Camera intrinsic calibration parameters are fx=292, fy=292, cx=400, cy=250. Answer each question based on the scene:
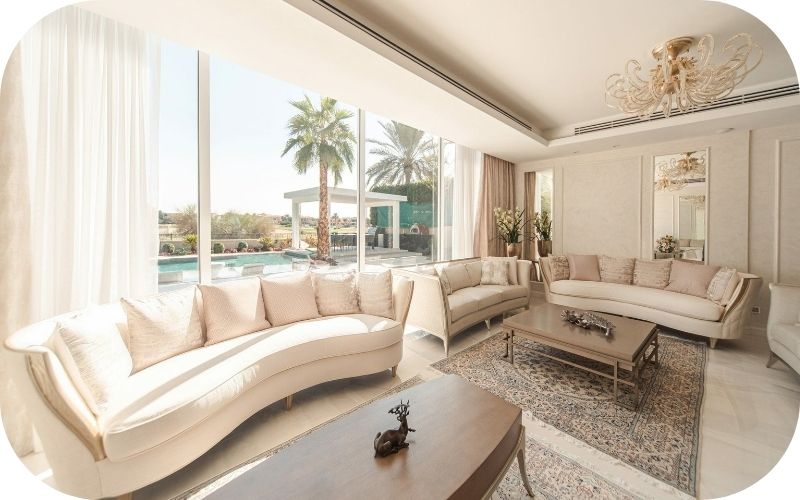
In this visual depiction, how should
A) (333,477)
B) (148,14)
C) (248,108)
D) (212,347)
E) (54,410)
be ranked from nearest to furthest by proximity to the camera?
(333,477), (54,410), (148,14), (212,347), (248,108)

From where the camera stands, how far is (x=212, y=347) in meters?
2.00

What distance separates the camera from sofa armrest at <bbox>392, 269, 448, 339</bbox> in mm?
3031

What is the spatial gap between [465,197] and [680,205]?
3085mm

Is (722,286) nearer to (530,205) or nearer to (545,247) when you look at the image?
(545,247)

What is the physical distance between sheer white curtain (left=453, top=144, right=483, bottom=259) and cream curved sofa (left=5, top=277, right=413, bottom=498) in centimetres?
325

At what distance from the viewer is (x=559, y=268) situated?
4629 millimetres

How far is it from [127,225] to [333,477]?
2273 millimetres

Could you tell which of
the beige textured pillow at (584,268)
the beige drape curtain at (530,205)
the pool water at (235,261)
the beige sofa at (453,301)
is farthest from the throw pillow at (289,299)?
the beige drape curtain at (530,205)

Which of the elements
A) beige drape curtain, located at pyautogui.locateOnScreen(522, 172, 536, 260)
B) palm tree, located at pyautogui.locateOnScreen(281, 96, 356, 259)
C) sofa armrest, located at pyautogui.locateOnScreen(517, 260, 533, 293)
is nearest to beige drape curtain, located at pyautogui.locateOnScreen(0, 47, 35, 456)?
palm tree, located at pyautogui.locateOnScreen(281, 96, 356, 259)

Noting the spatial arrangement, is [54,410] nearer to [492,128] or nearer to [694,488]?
[694,488]

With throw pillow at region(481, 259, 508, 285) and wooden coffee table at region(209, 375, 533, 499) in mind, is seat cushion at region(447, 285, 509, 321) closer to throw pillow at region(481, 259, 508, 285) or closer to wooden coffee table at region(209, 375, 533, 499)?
throw pillow at region(481, 259, 508, 285)

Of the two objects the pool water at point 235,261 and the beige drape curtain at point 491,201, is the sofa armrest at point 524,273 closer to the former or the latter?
the beige drape curtain at point 491,201

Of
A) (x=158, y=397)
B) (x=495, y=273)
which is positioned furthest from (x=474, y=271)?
(x=158, y=397)

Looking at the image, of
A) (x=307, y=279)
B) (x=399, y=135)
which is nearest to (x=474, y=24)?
(x=399, y=135)
